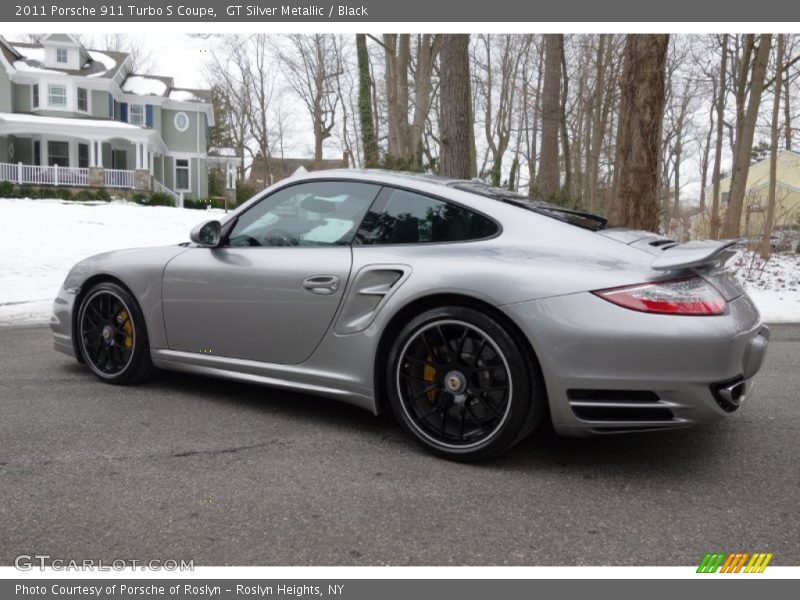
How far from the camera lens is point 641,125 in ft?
30.7

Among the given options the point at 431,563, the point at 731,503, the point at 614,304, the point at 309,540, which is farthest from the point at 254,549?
the point at 731,503

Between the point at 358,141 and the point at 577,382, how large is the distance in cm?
4111

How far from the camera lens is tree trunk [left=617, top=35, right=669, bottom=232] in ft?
30.4

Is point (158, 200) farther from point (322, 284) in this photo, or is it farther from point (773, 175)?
point (322, 284)

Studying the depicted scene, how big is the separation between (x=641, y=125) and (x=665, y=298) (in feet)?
23.4

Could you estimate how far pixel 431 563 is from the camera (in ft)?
7.75

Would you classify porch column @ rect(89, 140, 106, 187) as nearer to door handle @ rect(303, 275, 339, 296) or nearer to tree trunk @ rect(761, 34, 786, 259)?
tree trunk @ rect(761, 34, 786, 259)

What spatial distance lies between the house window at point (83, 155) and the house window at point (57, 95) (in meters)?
2.07

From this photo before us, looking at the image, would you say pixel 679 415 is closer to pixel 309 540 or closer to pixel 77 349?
pixel 309 540

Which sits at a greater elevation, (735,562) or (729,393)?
(729,393)

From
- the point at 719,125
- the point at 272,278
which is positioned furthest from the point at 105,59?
the point at 272,278

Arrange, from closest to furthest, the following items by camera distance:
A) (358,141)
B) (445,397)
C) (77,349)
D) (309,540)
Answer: (309,540) < (445,397) < (77,349) < (358,141)

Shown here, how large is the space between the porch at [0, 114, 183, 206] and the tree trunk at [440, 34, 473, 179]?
81.7 ft

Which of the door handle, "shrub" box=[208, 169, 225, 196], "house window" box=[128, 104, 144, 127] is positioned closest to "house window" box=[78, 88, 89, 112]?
"house window" box=[128, 104, 144, 127]
